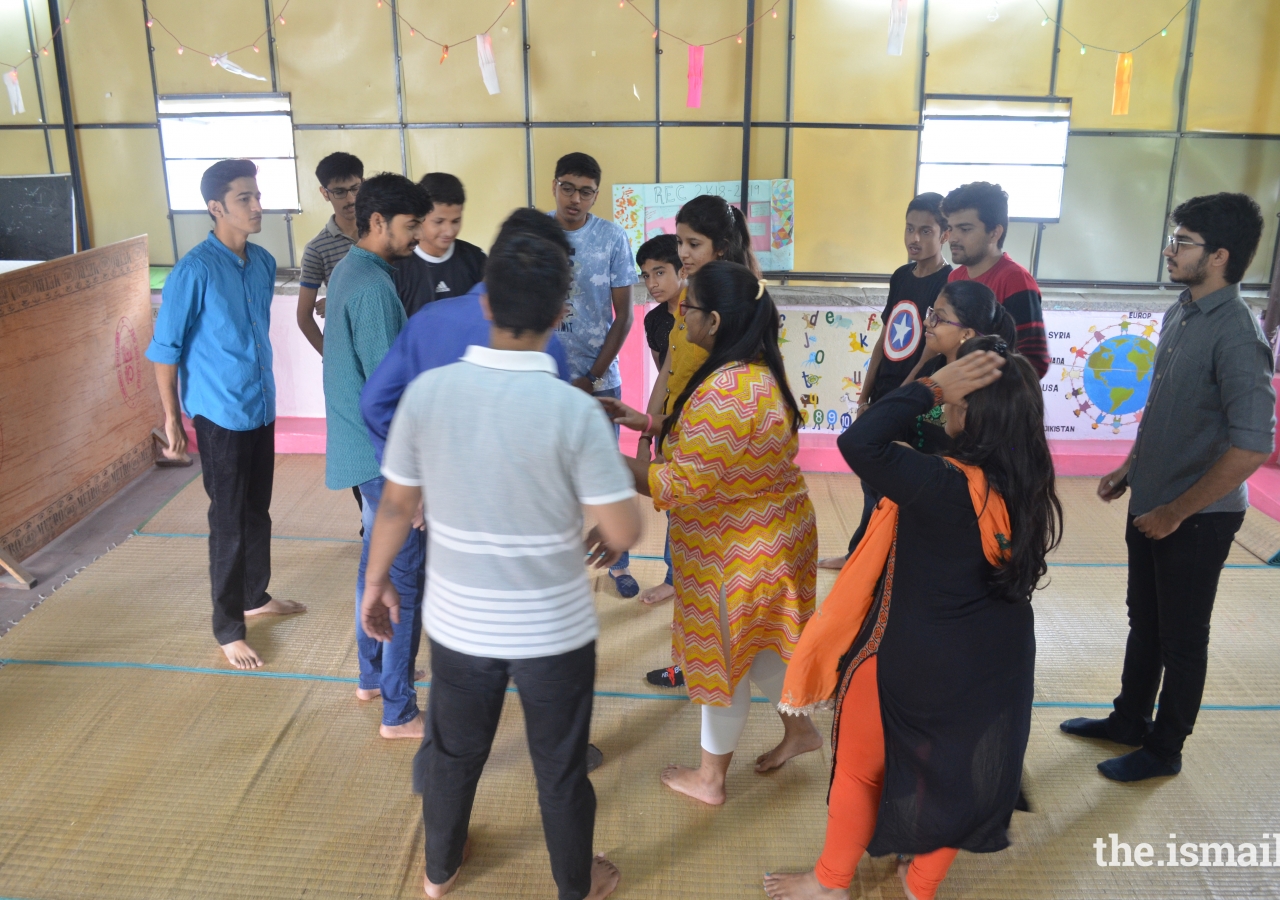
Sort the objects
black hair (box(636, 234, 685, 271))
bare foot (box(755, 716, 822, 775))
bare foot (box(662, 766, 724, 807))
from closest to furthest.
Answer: bare foot (box(662, 766, 724, 807))
bare foot (box(755, 716, 822, 775))
black hair (box(636, 234, 685, 271))

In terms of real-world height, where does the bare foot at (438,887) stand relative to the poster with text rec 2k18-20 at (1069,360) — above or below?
below

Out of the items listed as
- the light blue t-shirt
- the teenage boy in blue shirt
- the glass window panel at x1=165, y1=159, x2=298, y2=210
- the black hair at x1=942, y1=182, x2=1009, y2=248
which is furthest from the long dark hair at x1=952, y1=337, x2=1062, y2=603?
the glass window panel at x1=165, y1=159, x2=298, y2=210

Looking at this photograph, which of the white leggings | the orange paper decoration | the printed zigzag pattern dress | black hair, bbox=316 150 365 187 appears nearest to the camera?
the printed zigzag pattern dress

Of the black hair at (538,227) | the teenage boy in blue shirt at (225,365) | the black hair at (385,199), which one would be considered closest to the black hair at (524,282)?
the black hair at (538,227)

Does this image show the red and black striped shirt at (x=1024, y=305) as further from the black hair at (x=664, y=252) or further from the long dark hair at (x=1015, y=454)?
the long dark hair at (x=1015, y=454)

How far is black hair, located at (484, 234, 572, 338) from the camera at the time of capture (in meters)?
1.58

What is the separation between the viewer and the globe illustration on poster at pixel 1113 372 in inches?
195

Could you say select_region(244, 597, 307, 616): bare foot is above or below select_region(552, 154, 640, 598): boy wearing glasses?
below

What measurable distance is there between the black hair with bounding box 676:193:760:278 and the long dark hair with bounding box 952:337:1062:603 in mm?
1178

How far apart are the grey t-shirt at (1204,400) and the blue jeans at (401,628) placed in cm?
202

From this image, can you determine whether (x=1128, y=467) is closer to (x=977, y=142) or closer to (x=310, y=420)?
(x=977, y=142)

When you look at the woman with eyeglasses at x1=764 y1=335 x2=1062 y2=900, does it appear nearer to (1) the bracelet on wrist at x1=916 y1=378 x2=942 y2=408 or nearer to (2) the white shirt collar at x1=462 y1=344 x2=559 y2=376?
(1) the bracelet on wrist at x1=916 y1=378 x2=942 y2=408

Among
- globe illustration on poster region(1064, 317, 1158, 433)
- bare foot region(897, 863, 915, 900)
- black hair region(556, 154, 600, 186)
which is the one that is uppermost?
black hair region(556, 154, 600, 186)

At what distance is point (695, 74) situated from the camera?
5125 mm
